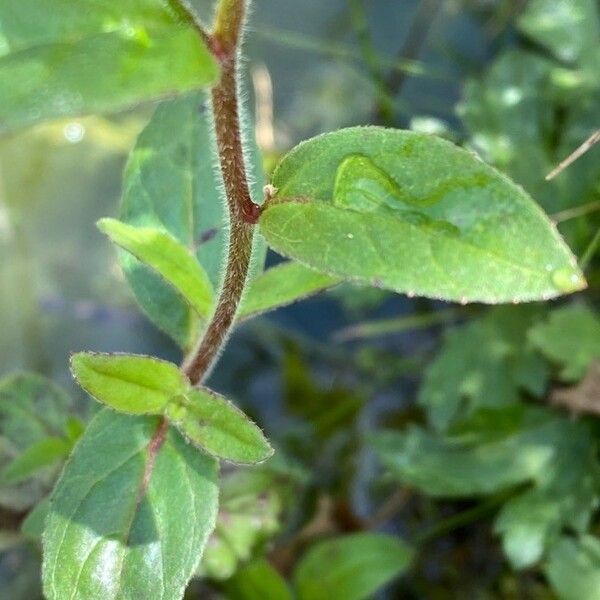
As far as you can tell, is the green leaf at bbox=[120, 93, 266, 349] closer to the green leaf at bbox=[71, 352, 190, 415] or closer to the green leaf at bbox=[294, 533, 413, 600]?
the green leaf at bbox=[71, 352, 190, 415]

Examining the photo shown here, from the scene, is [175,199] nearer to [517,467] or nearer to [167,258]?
[167,258]

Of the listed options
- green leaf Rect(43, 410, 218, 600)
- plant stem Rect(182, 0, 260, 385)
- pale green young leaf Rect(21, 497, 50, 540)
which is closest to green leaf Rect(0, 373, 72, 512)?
pale green young leaf Rect(21, 497, 50, 540)

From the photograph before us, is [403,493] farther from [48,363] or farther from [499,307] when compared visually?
[48,363]

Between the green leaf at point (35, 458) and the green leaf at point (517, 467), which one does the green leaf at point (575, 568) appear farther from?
the green leaf at point (35, 458)

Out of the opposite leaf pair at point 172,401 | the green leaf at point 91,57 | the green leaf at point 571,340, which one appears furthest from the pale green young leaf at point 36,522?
the green leaf at point 571,340

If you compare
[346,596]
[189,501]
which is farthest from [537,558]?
[189,501]
